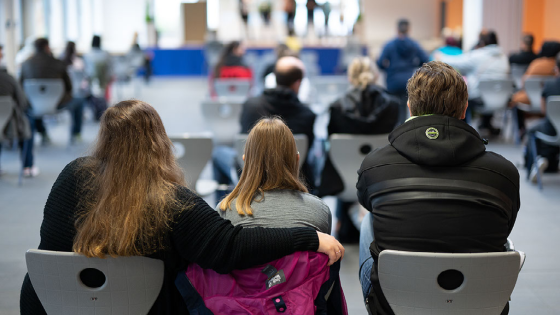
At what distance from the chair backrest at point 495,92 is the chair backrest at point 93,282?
5.66m

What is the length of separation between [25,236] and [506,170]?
327 cm

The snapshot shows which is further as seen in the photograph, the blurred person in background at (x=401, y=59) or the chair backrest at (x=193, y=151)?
the blurred person in background at (x=401, y=59)

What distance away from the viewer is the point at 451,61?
7.39 metres

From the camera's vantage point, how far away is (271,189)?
6.31 ft

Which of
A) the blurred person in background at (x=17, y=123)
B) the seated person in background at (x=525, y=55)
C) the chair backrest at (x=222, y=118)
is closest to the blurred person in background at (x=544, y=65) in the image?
the seated person in background at (x=525, y=55)

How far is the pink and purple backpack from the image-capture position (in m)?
1.69

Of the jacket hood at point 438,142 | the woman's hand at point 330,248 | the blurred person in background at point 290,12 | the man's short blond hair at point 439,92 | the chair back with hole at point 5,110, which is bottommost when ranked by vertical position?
the woman's hand at point 330,248

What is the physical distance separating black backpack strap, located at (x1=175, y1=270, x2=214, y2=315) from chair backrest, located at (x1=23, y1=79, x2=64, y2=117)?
5.10 metres

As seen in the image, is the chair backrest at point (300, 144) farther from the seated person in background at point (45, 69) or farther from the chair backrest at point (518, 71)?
the chair backrest at point (518, 71)

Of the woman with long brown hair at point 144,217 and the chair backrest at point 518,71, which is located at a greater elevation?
the chair backrest at point 518,71

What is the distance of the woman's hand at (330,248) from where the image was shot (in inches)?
68.2

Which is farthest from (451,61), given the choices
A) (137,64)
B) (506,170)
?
(137,64)

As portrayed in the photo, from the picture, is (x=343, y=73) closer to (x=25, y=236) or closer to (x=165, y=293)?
(x=25, y=236)

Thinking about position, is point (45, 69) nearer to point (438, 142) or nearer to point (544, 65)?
point (544, 65)
